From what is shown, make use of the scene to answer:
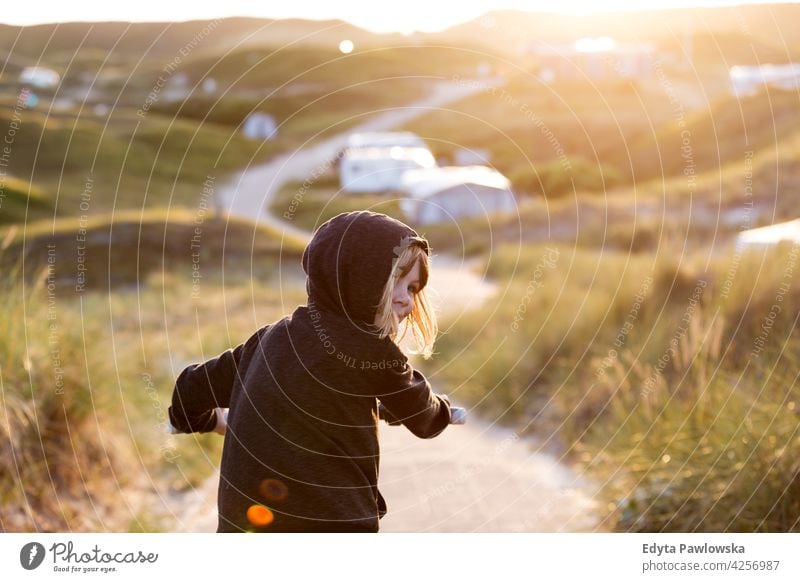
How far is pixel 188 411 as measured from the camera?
8.63 ft

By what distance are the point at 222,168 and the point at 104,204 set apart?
733cm

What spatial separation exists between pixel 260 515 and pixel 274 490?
0.41 ft

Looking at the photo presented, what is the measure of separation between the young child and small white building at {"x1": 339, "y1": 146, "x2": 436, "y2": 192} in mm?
21142

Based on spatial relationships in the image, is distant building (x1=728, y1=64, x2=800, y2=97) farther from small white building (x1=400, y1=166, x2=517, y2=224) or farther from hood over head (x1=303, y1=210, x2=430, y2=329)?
hood over head (x1=303, y1=210, x2=430, y2=329)

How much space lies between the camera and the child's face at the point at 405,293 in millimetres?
2490

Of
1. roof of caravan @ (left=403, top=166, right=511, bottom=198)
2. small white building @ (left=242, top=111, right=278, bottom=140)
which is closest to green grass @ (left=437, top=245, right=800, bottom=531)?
roof of caravan @ (left=403, top=166, right=511, bottom=198)

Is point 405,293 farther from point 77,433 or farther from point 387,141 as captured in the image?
point 387,141

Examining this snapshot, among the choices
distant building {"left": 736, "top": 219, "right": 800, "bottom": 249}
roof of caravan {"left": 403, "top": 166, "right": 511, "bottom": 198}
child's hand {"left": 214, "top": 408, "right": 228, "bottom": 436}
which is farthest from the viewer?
roof of caravan {"left": 403, "top": 166, "right": 511, "bottom": 198}

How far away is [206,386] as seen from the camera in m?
2.59

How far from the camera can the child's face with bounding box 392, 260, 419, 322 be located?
2490 mm

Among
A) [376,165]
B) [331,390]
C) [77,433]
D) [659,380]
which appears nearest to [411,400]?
[331,390]

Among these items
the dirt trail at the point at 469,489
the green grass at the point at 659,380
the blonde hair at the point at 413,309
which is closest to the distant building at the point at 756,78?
the green grass at the point at 659,380

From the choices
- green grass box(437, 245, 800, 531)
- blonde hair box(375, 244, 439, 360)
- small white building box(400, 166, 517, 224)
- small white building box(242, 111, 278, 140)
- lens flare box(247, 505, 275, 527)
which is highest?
blonde hair box(375, 244, 439, 360)

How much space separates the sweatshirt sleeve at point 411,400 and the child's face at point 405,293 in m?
0.16
